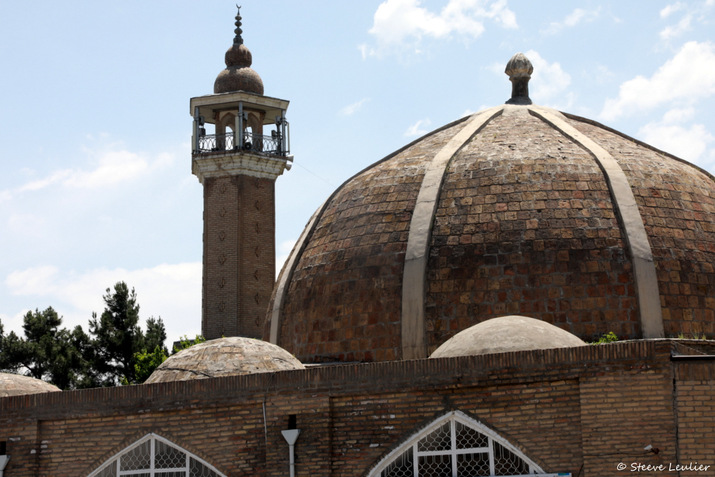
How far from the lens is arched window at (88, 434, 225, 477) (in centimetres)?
1159

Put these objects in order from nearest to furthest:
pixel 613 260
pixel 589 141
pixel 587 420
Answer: pixel 587 420
pixel 613 260
pixel 589 141

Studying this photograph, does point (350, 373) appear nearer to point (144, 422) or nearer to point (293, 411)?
point (293, 411)

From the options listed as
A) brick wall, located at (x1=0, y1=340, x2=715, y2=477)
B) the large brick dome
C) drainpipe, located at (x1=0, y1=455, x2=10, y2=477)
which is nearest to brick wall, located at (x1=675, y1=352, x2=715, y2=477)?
brick wall, located at (x1=0, y1=340, x2=715, y2=477)

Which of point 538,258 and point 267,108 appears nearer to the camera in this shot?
point 538,258

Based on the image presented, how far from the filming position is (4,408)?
12.6 meters

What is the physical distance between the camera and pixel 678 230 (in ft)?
47.1

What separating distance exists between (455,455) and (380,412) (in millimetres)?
868

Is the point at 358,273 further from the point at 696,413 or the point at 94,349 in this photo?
the point at 94,349

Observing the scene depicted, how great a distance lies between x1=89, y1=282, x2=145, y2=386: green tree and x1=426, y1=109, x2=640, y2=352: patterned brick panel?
1978cm

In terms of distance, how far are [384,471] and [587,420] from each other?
2.06m

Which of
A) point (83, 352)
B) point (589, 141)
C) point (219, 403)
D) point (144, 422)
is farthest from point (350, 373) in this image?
point (83, 352)

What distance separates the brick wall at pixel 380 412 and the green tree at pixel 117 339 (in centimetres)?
2049

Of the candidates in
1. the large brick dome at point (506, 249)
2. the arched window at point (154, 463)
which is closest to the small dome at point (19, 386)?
the arched window at point (154, 463)

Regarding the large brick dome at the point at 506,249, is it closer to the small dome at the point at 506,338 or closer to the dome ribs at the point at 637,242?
the dome ribs at the point at 637,242
